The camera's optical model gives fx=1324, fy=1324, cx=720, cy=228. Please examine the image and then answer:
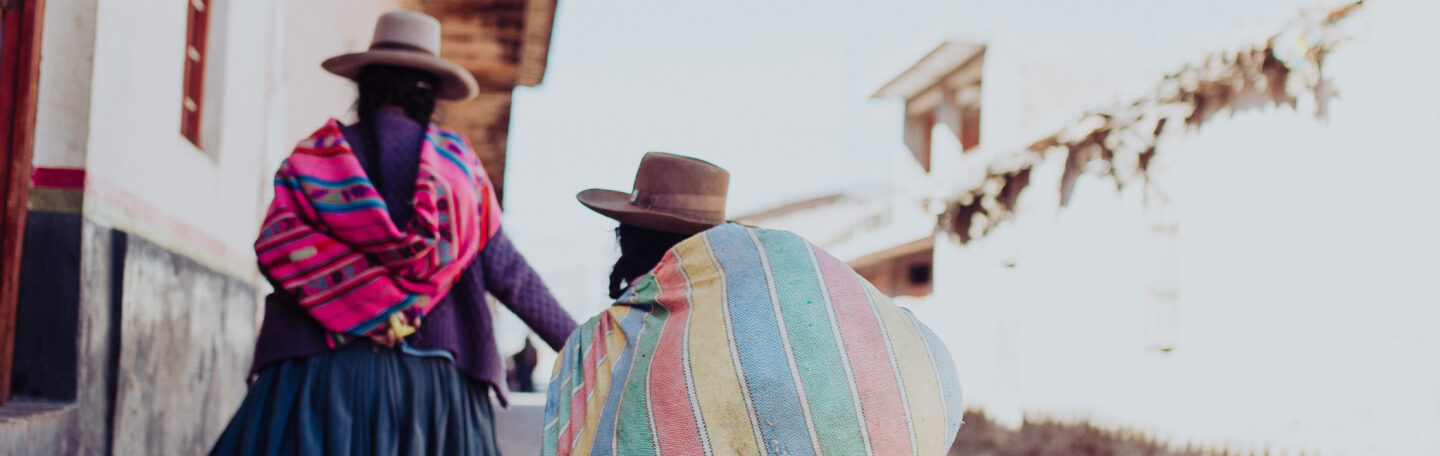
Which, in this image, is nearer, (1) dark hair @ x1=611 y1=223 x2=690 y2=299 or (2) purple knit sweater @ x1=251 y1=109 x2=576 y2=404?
(1) dark hair @ x1=611 y1=223 x2=690 y2=299

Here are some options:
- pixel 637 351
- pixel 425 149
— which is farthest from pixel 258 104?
pixel 637 351

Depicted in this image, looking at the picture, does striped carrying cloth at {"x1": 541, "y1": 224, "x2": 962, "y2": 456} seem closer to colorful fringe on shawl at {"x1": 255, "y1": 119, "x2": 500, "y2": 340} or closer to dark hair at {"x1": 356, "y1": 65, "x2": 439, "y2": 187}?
colorful fringe on shawl at {"x1": 255, "y1": 119, "x2": 500, "y2": 340}

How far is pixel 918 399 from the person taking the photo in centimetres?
192

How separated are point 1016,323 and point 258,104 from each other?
10910 millimetres

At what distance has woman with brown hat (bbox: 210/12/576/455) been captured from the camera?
8.16 ft

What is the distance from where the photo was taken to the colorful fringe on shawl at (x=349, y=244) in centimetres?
249

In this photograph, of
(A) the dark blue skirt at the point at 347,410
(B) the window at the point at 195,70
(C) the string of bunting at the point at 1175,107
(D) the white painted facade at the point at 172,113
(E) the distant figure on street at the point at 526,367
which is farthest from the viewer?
(E) the distant figure on street at the point at 526,367

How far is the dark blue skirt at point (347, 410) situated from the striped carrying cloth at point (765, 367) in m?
0.62

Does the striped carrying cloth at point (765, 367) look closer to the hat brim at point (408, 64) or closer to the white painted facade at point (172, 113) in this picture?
the hat brim at point (408, 64)

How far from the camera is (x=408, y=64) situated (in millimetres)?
2857

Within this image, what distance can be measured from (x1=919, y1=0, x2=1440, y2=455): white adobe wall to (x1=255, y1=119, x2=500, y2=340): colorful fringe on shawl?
7054 mm

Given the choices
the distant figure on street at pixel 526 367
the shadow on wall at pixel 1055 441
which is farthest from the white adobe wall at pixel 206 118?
the distant figure on street at pixel 526 367

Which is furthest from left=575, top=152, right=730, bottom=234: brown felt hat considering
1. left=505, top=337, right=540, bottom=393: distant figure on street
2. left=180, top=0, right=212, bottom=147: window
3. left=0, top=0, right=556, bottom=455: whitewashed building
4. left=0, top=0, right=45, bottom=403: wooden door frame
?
left=505, top=337, right=540, bottom=393: distant figure on street

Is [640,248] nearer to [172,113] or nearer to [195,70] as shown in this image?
[172,113]
